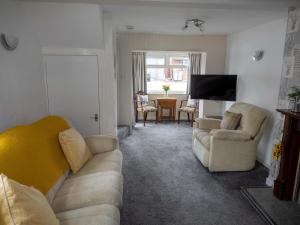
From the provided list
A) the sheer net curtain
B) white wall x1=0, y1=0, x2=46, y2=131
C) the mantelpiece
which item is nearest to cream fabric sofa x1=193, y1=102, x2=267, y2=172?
the mantelpiece

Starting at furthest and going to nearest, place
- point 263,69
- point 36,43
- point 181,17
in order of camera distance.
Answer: point 263,69 < point 181,17 < point 36,43

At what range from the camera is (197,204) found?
246 centimetres

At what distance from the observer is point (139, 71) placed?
6.12 meters

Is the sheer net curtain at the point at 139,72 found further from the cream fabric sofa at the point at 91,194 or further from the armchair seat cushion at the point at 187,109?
the cream fabric sofa at the point at 91,194

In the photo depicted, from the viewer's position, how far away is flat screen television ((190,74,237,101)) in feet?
14.7

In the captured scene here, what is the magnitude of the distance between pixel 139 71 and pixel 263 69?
11.0ft

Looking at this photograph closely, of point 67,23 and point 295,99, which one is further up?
point 67,23

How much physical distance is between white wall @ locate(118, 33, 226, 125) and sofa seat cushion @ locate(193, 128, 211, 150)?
1940mm

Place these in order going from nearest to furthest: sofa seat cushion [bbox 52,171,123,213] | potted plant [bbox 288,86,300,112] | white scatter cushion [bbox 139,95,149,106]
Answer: sofa seat cushion [bbox 52,171,123,213]
potted plant [bbox 288,86,300,112]
white scatter cushion [bbox 139,95,149,106]

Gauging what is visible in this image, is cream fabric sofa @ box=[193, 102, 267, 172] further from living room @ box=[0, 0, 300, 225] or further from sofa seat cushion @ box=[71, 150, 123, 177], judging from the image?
sofa seat cushion @ box=[71, 150, 123, 177]

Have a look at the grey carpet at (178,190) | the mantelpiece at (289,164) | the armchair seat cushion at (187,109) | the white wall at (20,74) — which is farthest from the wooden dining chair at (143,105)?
the mantelpiece at (289,164)

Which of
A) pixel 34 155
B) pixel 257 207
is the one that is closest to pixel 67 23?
pixel 34 155

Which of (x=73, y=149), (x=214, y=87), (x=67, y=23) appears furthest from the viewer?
(x=214, y=87)

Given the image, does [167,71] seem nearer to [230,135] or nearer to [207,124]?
[207,124]
